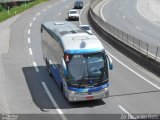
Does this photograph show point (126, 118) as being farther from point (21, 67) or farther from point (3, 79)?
point (21, 67)

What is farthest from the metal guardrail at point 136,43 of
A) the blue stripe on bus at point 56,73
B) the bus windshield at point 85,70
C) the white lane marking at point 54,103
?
the white lane marking at point 54,103

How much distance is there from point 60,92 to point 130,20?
34254 mm

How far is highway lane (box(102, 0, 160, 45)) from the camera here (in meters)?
40.9

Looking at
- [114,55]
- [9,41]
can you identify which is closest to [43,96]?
[114,55]

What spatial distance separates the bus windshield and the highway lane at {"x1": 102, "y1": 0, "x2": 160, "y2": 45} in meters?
17.9

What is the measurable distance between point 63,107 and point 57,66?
2.78 meters

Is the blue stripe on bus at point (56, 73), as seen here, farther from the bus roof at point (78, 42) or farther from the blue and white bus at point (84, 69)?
the bus roof at point (78, 42)

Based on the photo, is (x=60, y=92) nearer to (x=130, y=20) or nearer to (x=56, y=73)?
(x=56, y=73)

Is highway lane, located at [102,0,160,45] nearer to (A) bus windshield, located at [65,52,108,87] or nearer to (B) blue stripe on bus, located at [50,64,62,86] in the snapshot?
(B) blue stripe on bus, located at [50,64,62,86]

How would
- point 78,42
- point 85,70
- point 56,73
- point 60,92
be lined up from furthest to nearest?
point 56,73
point 60,92
point 78,42
point 85,70

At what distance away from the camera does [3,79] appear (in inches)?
952

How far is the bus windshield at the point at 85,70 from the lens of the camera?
1836 cm

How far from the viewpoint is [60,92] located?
2108 cm

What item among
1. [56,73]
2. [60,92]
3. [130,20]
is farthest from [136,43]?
[130,20]
